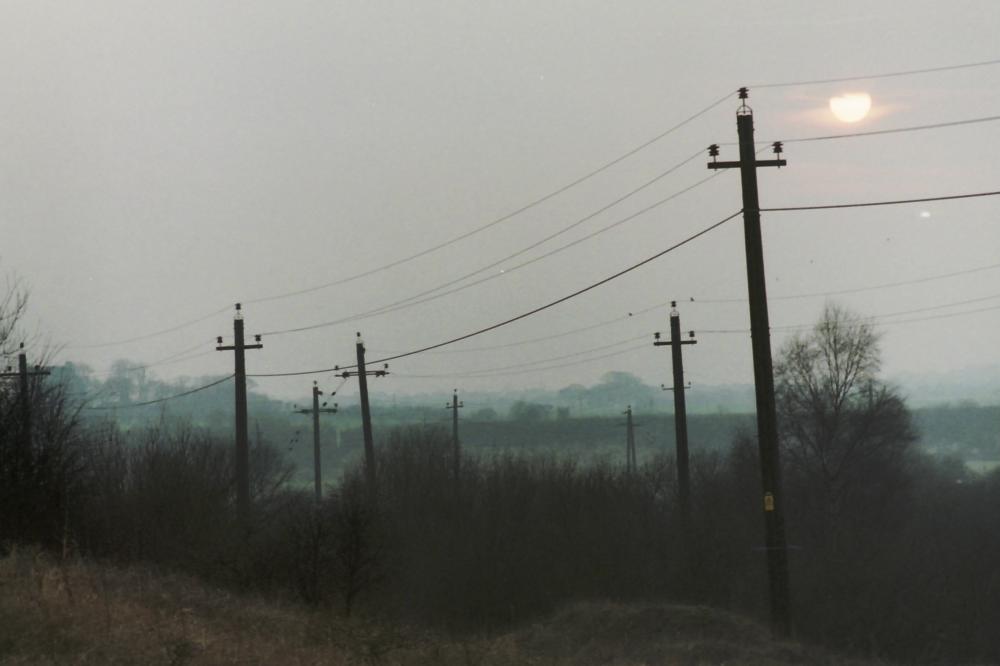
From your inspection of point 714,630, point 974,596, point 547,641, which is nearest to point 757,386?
point 714,630

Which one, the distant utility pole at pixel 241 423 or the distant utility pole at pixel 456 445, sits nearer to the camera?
the distant utility pole at pixel 241 423

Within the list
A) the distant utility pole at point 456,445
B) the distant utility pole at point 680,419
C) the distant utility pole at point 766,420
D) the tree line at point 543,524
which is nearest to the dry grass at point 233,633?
the distant utility pole at point 766,420

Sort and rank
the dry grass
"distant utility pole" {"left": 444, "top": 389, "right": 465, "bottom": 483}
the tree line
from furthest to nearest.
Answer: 1. "distant utility pole" {"left": 444, "top": 389, "right": 465, "bottom": 483}
2. the tree line
3. the dry grass

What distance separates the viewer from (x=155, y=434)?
4472 centimetres

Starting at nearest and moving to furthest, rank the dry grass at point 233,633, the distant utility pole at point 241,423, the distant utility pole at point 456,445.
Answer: the dry grass at point 233,633 < the distant utility pole at point 241,423 < the distant utility pole at point 456,445

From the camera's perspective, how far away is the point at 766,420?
68.1ft

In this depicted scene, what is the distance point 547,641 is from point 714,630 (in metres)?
4.78

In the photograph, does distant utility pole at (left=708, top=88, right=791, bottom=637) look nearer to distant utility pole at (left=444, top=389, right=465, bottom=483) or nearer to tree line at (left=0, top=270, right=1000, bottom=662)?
tree line at (left=0, top=270, right=1000, bottom=662)

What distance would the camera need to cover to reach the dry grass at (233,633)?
13.0 metres

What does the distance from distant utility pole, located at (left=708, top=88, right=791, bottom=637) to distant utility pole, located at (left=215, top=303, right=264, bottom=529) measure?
17.0 meters

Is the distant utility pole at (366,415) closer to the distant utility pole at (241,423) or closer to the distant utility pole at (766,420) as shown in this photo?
the distant utility pole at (241,423)

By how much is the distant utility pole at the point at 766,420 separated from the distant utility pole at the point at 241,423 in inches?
671

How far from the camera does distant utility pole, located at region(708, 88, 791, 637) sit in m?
20.6

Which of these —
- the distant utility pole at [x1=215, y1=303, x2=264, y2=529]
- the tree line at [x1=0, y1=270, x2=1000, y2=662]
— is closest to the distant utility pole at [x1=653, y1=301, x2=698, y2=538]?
the tree line at [x1=0, y1=270, x2=1000, y2=662]
